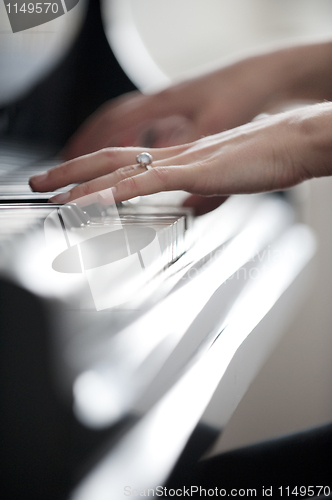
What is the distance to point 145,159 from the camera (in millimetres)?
382

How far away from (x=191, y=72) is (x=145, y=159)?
335mm

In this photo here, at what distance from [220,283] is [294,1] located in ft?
1.78

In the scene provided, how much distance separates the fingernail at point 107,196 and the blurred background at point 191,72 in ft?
1.14

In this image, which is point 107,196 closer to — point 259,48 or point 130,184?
point 130,184

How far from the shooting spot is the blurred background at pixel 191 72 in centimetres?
56

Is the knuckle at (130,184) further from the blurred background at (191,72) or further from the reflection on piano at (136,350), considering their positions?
the blurred background at (191,72)

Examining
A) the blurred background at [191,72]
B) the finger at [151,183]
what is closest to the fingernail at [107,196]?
the finger at [151,183]

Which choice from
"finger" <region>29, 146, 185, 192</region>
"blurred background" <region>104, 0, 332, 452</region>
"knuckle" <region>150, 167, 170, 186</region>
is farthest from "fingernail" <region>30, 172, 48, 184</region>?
"blurred background" <region>104, 0, 332, 452</region>

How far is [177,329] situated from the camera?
47 cm

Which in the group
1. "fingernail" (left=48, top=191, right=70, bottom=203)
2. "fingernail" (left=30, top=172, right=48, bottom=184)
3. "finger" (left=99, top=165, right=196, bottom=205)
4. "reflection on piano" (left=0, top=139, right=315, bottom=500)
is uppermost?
"fingernail" (left=30, top=172, right=48, bottom=184)

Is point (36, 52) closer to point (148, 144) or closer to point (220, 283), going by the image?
point (148, 144)

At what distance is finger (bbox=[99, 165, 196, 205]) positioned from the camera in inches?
12.4

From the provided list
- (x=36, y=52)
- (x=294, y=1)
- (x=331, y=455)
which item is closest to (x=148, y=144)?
(x=36, y=52)

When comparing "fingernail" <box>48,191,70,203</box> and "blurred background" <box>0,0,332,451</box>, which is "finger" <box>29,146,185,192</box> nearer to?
"fingernail" <box>48,191,70,203</box>
